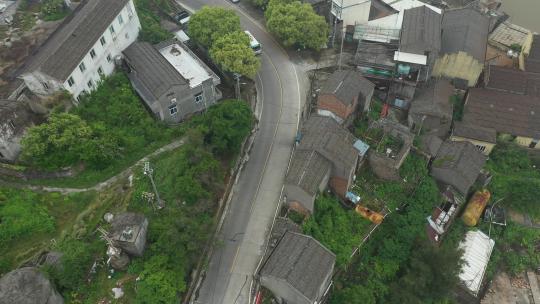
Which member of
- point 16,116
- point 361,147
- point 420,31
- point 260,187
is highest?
point 420,31

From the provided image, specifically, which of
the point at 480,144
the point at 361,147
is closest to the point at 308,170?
the point at 361,147

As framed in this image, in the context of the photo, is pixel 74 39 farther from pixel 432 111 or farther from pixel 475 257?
pixel 475 257

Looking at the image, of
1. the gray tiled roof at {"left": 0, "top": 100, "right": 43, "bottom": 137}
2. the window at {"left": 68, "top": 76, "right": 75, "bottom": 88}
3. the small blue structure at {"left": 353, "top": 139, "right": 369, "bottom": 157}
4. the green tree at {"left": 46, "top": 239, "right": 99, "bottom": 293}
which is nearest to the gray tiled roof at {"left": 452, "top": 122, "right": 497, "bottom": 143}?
the small blue structure at {"left": 353, "top": 139, "right": 369, "bottom": 157}

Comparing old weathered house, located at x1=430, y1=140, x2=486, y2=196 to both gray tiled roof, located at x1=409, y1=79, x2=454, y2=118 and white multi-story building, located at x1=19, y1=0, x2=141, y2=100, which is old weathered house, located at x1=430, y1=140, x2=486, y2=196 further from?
→ white multi-story building, located at x1=19, y1=0, x2=141, y2=100

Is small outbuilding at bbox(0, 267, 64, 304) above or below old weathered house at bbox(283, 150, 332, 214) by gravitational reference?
above

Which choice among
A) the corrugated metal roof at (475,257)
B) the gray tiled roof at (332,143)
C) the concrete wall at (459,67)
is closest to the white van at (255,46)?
the gray tiled roof at (332,143)

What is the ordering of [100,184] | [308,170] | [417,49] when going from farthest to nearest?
[417,49] → [308,170] → [100,184]
